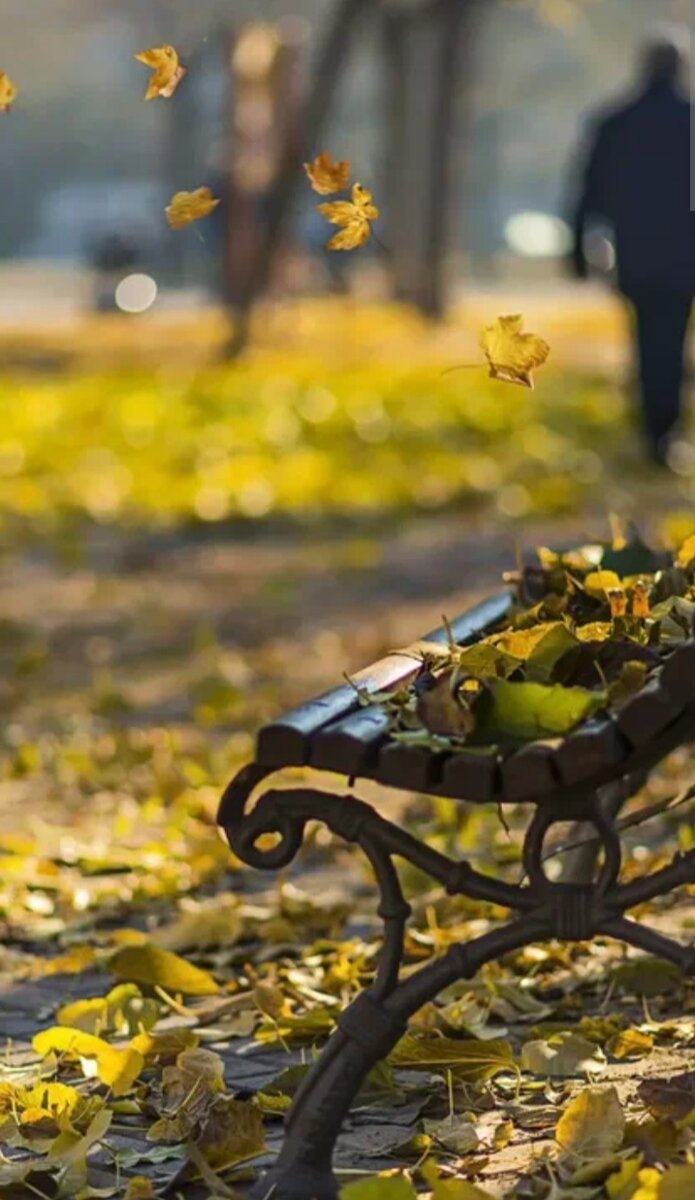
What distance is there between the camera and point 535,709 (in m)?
3.58

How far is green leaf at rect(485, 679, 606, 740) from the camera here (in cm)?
357

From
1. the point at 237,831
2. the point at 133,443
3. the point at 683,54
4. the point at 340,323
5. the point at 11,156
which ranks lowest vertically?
the point at 11,156

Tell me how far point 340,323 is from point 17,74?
1396 inches

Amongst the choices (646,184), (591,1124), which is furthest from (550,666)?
(646,184)

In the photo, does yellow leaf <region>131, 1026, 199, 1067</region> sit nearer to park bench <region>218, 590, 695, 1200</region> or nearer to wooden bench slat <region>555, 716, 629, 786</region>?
park bench <region>218, 590, 695, 1200</region>

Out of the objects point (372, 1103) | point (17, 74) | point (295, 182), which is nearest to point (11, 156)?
point (17, 74)

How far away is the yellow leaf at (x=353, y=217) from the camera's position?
3861 millimetres

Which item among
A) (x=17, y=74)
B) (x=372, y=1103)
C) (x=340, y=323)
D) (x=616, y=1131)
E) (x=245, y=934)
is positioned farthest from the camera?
(x=17, y=74)

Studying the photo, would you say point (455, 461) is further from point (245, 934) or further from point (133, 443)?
point (245, 934)

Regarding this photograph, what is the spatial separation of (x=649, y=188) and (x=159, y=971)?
9704mm

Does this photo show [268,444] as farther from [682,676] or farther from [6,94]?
[682,676]

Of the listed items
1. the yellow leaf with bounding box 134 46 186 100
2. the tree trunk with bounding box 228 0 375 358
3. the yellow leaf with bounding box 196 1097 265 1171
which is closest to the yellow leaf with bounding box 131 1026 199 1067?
the yellow leaf with bounding box 196 1097 265 1171

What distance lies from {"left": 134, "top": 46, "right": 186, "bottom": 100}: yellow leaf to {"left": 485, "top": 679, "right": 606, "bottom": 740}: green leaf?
3.28 feet

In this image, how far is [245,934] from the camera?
540 centimetres
